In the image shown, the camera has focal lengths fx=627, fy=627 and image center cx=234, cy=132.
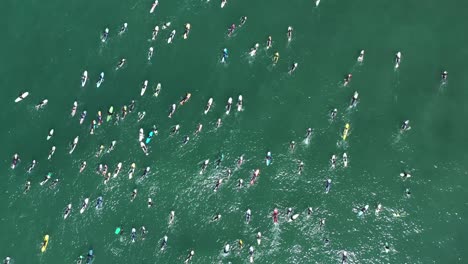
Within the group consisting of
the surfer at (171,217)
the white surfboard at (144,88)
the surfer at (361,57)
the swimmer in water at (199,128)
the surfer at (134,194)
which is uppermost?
the surfer at (361,57)

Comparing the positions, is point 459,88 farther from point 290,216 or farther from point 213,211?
point 213,211

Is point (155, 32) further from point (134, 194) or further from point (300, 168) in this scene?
point (300, 168)

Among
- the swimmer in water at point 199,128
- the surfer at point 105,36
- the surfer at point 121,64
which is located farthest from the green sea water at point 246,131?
the surfer at point 105,36

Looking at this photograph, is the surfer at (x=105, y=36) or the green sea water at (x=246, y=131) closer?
the green sea water at (x=246, y=131)

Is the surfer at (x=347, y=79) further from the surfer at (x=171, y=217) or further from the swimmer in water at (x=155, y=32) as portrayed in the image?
the surfer at (x=171, y=217)

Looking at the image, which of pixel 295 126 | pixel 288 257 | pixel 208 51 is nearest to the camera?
pixel 288 257

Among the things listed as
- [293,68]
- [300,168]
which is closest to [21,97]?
[293,68]

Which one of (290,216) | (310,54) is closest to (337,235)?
(290,216)

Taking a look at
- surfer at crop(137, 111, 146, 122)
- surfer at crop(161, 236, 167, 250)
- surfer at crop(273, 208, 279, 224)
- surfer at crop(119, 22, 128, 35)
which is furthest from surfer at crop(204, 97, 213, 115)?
surfer at crop(161, 236, 167, 250)
